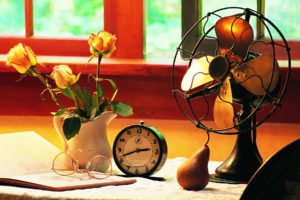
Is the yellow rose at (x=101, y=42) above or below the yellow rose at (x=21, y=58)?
above

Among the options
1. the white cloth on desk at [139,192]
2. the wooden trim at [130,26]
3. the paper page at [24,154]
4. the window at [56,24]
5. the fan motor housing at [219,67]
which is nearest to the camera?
the white cloth on desk at [139,192]

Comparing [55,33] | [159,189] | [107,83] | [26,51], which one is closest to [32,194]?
[159,189]

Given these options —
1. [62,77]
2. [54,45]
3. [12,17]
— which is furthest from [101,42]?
[12,17]

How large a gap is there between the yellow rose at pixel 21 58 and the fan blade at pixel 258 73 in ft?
1.85

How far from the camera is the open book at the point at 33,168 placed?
1.68m

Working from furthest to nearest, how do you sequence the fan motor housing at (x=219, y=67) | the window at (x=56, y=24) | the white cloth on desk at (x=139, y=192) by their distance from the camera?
the window at (x=56, y=24) < the fan motor housing at (x=219, y=67) < the white cloth on desk at (x=139, y=192)

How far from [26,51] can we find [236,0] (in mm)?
786

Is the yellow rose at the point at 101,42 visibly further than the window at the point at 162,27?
No

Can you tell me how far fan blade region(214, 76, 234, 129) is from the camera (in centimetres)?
175

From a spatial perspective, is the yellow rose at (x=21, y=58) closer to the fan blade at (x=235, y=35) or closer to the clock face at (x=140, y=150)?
the clock face at (x=140, y=150)

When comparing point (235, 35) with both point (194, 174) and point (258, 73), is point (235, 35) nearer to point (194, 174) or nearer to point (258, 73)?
point (258, 73)

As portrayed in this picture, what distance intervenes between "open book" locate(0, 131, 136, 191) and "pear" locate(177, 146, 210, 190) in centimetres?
14

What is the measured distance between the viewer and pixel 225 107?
5.86 feet

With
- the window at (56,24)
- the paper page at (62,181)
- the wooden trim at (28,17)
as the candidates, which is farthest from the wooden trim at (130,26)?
the paper page at (62,181)
